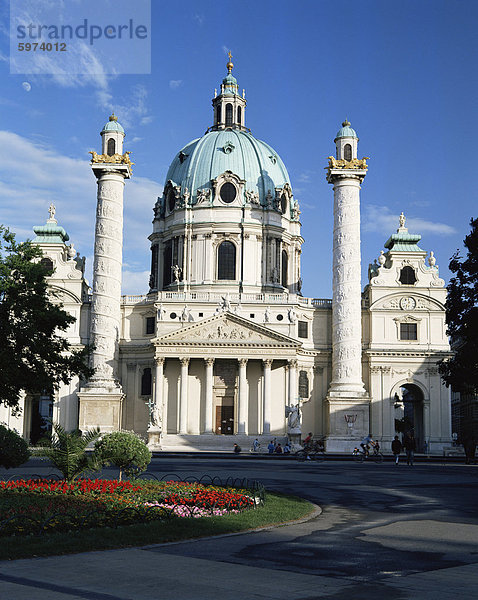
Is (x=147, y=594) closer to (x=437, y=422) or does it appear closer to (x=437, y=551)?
(x=437, y=551)

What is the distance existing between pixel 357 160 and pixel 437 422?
26.7m

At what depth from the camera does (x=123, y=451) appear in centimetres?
2430

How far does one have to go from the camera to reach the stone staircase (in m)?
68.0

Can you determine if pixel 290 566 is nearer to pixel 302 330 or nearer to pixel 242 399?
pixel 242 399

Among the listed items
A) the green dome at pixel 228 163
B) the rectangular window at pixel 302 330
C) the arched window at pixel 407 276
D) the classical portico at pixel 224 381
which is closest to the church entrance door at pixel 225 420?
the classical portico at pixel 224 381

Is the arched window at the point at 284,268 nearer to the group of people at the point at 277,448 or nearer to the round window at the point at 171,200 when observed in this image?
the round window at the point at 171,200

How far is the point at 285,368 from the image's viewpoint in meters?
74.4

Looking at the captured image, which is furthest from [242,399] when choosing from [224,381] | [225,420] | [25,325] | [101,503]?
[101,503]

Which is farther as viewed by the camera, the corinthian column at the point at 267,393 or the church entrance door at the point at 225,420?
the church entrance door at the point at 225,420

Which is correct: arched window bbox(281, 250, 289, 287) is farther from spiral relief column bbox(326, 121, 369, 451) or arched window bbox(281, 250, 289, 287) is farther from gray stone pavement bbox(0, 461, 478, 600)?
gray stone pavement bbox(0, 461, 478, 600)

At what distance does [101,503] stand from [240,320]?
2136 inches

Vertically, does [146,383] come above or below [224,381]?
below

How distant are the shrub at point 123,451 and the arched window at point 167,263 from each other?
60.6 meters

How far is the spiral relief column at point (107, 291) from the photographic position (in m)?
69.5
